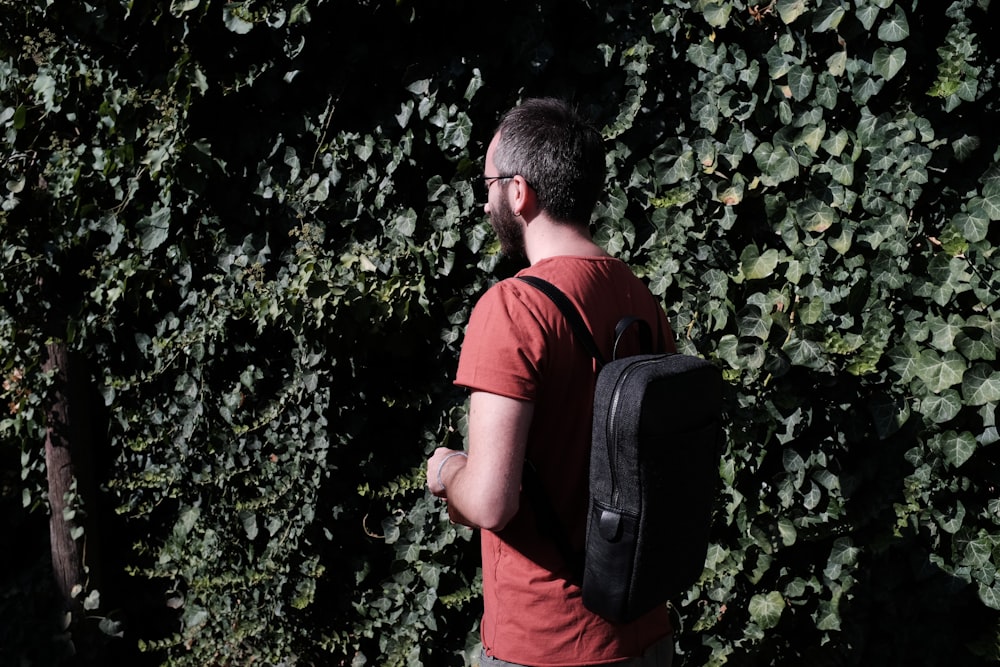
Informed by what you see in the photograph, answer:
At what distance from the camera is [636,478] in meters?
1.37

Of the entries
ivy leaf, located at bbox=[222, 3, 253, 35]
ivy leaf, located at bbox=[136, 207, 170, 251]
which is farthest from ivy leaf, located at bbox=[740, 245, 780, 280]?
ivy leaf, located at bbox=[136, 207, 170, 251]

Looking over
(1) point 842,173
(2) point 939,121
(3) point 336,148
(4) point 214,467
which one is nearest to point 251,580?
(4) point 214,467

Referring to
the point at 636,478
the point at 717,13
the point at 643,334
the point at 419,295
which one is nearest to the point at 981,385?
the point at 717,13

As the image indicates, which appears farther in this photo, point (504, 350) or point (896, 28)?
point (896, 28)

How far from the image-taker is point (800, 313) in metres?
2.58

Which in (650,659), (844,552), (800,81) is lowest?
(844,552)

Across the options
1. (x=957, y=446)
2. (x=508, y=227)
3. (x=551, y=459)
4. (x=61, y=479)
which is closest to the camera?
(x=551, y=459)

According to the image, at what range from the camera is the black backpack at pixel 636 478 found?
1.37 m

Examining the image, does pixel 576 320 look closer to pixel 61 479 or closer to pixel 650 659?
pixel 650 659

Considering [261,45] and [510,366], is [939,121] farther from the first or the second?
[261,45]

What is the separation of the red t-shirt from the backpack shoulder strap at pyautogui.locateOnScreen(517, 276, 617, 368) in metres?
0.01

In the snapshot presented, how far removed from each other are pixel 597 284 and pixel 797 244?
4.34ft

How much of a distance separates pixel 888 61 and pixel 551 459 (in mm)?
1722

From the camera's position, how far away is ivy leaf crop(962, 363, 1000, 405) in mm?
2445
